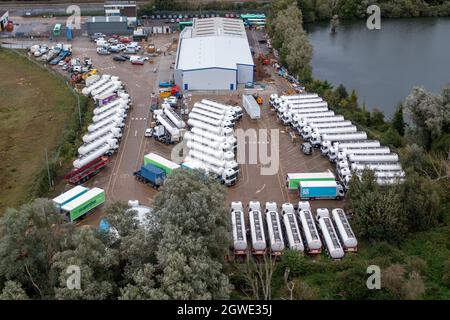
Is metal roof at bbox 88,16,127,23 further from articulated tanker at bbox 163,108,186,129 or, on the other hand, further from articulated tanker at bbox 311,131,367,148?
articulated tanker at bbox 311,131,367,148

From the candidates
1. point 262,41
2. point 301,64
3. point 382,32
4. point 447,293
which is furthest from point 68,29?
point 447,293

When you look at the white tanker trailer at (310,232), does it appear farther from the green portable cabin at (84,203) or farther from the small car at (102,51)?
the small car at (102,51)

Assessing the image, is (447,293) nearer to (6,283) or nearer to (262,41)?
(6,283)
